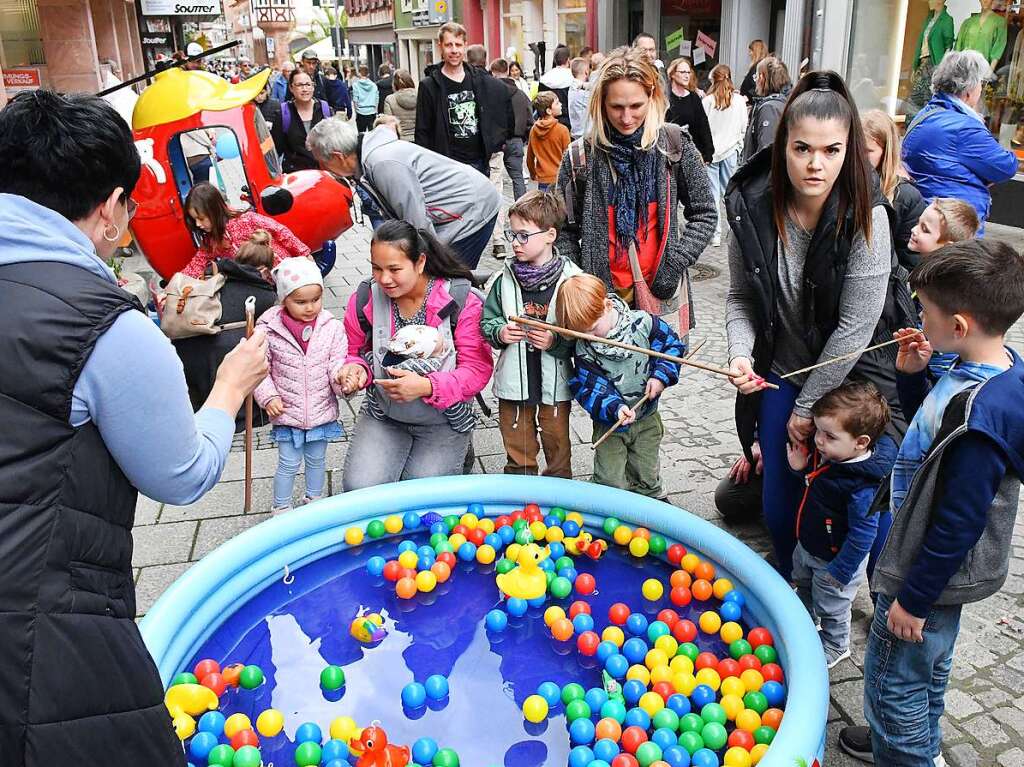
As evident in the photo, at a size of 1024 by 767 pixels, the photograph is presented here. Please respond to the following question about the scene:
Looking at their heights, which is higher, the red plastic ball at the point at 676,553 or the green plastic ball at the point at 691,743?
the red plastic ball at the point at 676,553

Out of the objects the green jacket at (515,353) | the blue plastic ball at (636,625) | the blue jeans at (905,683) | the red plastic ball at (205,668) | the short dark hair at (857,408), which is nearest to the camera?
the blue jeans at (905,683)

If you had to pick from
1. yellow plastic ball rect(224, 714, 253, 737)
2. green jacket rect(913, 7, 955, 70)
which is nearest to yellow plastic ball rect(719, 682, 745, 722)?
yellow plastic ball rect(224, 714, 253, 737)

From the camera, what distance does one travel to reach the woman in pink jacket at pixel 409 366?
12.5ft

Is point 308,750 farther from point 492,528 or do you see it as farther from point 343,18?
point 343,18

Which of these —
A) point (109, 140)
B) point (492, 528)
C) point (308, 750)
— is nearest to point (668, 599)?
point (492, 528)

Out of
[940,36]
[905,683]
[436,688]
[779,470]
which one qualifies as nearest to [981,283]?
[905,683]

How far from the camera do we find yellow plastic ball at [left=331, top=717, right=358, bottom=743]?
8.87 feet

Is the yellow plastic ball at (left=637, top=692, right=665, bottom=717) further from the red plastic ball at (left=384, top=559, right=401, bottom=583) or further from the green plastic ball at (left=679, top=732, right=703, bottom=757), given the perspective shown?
the red plastic ball at (left=384, top=559, right=401, bottom=583)

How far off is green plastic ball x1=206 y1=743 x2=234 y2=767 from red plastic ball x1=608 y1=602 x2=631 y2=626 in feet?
4.52

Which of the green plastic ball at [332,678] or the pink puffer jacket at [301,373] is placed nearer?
the green plastic ball at [332,678]

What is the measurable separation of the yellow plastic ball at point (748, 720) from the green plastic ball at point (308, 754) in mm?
1289

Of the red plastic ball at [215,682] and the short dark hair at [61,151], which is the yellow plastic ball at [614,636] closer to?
the red plastic ball at [215,682]

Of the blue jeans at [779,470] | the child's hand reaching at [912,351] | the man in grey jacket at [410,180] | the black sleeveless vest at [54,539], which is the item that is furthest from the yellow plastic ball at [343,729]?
the man in grey jacket at [410,180]

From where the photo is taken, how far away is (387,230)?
3.79m
